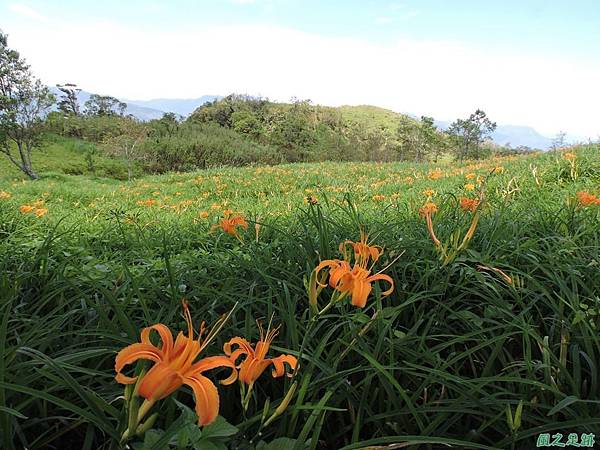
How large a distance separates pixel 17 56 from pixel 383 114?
40.5 m

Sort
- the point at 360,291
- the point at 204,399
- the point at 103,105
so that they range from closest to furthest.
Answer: the point at 204,399 → the point at 360,291 → the point at 103,105

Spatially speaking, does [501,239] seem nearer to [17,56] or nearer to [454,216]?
[454,216]

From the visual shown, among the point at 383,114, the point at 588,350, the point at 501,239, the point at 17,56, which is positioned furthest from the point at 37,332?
the point at 383,114

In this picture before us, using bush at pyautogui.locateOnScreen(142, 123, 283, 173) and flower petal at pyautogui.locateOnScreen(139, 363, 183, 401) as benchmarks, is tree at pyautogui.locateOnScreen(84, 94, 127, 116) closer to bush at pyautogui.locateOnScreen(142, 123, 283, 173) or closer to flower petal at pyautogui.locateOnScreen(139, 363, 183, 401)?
bush at pyautogui.locateOnScreen(142, 123, 283, 173)

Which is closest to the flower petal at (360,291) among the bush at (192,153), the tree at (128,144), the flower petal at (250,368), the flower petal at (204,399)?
the flower petal at (250,368)

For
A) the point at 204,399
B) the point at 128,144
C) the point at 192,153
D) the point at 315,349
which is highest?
the point at 128,144

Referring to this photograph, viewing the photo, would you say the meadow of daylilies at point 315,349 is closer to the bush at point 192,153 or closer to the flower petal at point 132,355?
the flower petal at point 132,355

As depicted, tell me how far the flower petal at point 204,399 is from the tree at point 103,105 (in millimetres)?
39145

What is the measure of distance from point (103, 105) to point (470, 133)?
3391 cm

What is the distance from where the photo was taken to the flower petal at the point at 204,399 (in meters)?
0.43

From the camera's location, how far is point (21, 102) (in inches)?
672

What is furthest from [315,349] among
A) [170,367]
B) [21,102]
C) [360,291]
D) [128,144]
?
[128,144]

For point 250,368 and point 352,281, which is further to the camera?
point 352,281

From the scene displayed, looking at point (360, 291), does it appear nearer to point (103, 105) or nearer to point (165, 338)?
point (165, 338)
